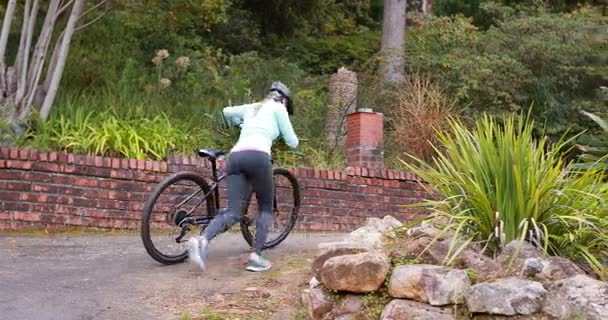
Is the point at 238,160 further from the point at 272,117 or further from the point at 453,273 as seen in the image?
the point at 453,273

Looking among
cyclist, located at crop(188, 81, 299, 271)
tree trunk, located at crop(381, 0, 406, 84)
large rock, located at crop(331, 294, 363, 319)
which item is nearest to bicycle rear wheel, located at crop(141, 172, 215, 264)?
cyclist, located at crop(188, 81, 299, 271)

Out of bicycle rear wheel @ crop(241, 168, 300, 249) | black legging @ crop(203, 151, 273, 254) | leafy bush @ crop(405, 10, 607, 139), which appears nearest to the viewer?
black legging @ crop(203, 151, 273, 254)

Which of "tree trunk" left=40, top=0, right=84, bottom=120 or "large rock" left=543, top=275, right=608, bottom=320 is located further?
"tree trunk" left=40, top=0, right=84, bottom=120

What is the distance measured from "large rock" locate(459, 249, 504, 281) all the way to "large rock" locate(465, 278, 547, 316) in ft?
0.54

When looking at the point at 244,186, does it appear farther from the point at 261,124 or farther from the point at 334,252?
the point at 334,252

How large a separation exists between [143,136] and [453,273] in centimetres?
545

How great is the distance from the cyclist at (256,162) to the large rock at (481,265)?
1.83m

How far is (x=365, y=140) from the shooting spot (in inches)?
391

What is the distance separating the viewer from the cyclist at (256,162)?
5.70 meters

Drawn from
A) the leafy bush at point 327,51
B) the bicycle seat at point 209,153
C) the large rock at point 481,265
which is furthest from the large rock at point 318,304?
the leafy bush at point 327,51

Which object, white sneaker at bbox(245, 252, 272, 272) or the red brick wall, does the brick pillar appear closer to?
the red brick wall

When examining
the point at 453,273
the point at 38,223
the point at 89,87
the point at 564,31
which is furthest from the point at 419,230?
the point at 564,31

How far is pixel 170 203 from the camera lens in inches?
236

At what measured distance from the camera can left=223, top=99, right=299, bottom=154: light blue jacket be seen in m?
5.72
